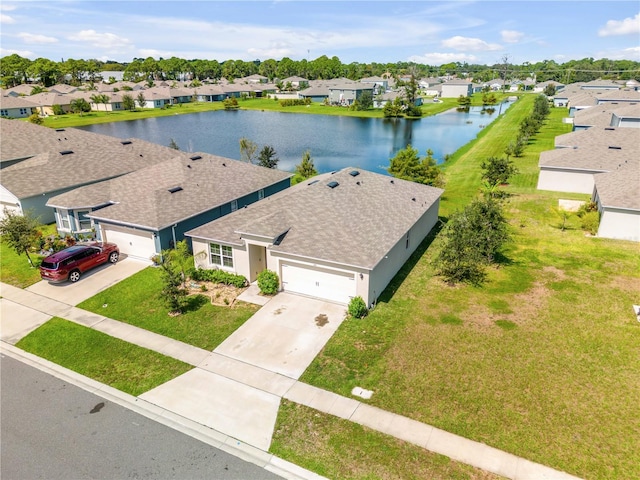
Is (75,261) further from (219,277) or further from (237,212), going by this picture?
(237,212)

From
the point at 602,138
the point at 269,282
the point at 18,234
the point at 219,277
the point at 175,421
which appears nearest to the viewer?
the point at 175,421

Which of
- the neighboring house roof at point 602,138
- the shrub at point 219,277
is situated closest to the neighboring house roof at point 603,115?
the neighboring house roof at point 602,138

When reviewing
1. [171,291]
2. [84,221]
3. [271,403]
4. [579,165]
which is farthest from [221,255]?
[579,165]

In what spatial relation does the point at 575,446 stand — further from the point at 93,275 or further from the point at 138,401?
the point at 93,275

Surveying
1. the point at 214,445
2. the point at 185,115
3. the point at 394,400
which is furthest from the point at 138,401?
the point at 185,115

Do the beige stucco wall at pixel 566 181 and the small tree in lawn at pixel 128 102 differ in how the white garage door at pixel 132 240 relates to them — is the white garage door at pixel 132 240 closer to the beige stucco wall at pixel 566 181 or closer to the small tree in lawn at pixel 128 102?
the beige stucco wall at pixel 566 181

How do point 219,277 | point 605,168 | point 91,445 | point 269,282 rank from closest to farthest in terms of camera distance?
point 91,445
point 269,282
point 219,277
point 605,168

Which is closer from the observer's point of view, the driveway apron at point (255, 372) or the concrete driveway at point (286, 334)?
the driveway apron at point (255, 372)
